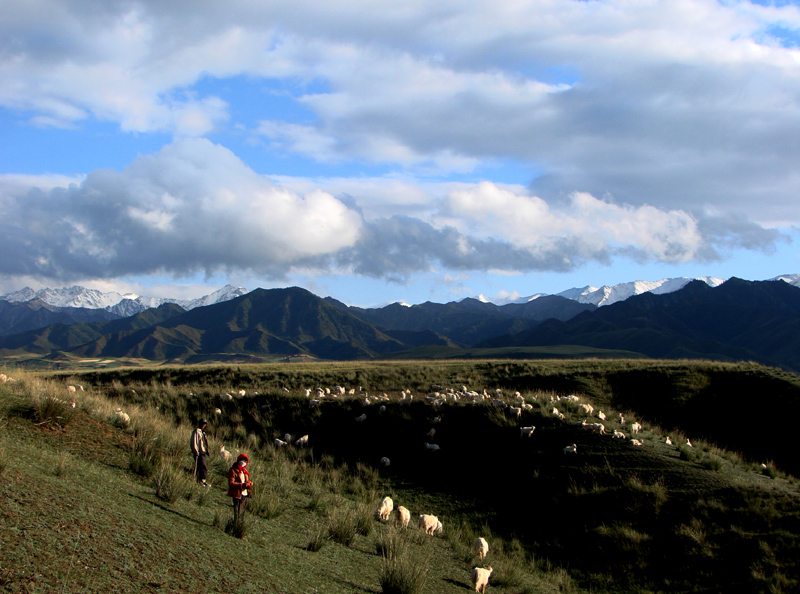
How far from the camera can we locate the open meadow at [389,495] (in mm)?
6812

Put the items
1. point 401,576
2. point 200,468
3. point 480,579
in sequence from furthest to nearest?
point 200,468 < point 480,579 < point 401,576

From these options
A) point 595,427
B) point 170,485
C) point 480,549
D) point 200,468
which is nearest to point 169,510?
point 170,485

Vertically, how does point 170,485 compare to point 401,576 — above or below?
above

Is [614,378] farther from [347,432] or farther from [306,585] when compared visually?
[306,585]

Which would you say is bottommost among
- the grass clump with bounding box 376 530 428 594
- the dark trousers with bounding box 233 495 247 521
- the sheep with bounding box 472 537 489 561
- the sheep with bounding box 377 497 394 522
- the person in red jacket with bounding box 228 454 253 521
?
the sheep with bounding box 472 537 489 561

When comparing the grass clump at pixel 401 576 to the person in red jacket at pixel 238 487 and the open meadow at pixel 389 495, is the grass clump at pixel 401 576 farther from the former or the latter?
the person in red jacket at pixel 238 487

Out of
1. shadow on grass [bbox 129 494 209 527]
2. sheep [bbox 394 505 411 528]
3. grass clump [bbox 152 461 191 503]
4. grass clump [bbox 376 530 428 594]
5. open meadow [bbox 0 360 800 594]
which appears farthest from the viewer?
sheep [bbox 394 505 411 528]

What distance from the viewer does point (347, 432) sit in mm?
20641

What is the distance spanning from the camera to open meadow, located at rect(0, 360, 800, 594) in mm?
6812

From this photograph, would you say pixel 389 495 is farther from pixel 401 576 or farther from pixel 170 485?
pixel 401 576

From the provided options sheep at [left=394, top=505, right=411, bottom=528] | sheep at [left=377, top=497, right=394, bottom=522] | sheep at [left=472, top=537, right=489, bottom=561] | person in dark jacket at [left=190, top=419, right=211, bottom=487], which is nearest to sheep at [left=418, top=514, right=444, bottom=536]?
sheep at [left=394, top=505, right=411, bottom=528]

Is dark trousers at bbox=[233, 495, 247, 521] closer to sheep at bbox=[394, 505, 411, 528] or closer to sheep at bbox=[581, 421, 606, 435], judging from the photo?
sheep at bbox=[394, 505, 411, 528]

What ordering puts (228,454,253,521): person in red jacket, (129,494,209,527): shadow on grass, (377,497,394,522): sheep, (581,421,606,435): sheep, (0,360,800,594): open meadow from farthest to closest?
(581,421,606,435): sheep < (377,497,394,522): sheep < (129,494,209,527): shadow on grass < (228,454,253,521): person in red jacket < (0,360,800,594): open meadow

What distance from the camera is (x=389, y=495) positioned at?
15.5 metres
